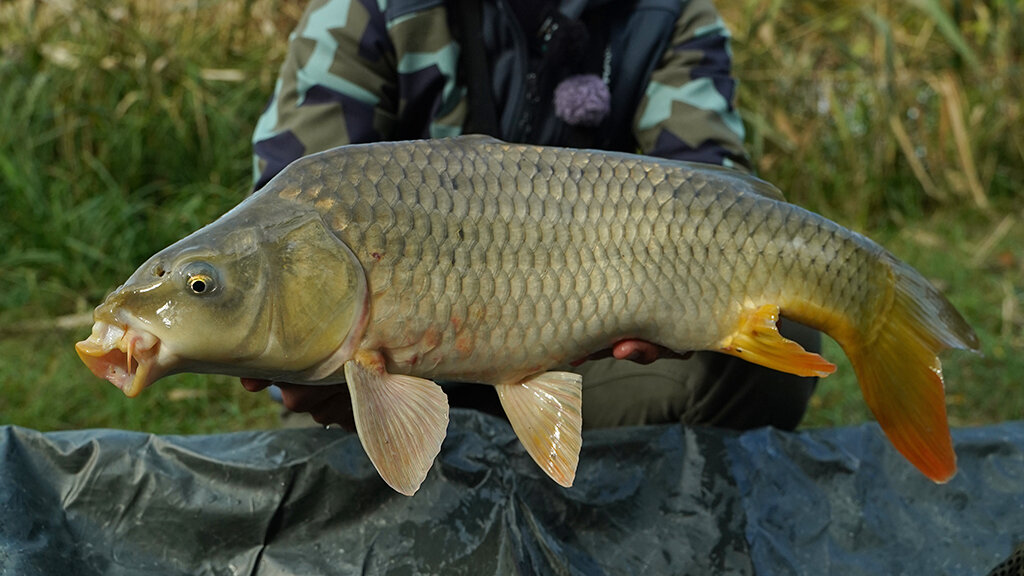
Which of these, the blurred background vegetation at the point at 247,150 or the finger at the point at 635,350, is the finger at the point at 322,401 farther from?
the blurred background vegetation at the point at 247,150

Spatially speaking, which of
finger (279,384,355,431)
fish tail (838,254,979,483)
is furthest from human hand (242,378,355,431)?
fish tail (838,254,979,483)

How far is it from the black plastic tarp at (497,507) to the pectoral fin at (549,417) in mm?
177

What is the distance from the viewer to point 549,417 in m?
1.10

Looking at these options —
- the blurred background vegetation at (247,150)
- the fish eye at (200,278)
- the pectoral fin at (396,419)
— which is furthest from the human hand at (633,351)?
the blurred background vegetation at (247,150)

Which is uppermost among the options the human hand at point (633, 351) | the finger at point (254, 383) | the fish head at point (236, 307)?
the fish head at point (236, 307)

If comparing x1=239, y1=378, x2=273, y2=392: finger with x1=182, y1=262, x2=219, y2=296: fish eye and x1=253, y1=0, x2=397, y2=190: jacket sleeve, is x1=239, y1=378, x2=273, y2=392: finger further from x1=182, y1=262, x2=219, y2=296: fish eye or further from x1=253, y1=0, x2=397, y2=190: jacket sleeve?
x1=253, y1=0, x2=397, y2=190: jacket sleeve

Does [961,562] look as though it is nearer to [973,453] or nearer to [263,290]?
[973,453]

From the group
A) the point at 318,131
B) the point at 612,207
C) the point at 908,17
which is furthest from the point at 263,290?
the point at 908,17

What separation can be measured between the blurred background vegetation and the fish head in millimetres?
1244

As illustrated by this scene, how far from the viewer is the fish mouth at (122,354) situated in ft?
2.98

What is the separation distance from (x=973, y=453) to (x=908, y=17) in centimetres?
276

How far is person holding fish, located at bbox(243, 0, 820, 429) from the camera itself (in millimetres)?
1622

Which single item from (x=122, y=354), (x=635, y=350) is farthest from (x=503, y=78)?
(x=122, y=354)

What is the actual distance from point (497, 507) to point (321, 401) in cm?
26
